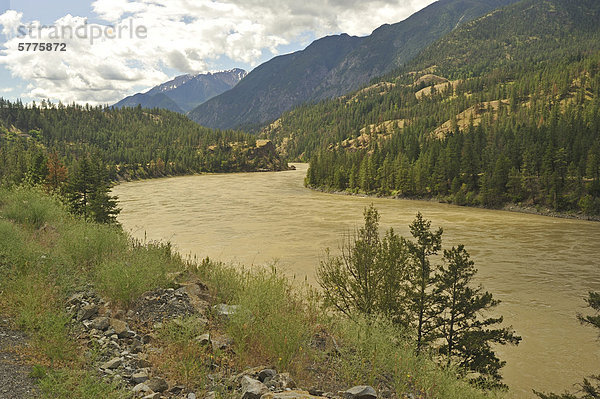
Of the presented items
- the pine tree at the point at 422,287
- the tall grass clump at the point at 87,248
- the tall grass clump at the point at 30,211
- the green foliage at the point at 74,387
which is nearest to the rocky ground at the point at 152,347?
the green foliage at the point at 74,387

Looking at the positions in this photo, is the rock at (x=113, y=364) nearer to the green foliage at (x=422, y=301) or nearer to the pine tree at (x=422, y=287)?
the green foliage at (x=422, y=301)

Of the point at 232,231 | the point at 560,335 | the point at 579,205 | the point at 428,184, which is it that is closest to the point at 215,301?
the point at 560,335

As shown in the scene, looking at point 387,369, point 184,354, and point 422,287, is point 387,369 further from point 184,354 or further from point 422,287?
point 422,287

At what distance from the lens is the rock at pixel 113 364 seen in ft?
20.7

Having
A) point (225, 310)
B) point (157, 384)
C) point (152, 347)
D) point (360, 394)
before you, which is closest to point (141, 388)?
point (157, 384)

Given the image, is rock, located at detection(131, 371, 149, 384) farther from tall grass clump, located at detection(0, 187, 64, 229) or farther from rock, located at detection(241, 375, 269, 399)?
tall grass clump, located at detection(0, 187, 64, 229)

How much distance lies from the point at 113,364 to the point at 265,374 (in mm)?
2689

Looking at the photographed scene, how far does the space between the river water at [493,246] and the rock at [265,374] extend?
11538 mm

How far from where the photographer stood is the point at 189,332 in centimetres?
737

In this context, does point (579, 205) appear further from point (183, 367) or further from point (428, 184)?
point (183, 367)

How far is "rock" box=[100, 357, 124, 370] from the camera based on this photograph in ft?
20.7

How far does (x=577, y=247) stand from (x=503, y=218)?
69.4 ft

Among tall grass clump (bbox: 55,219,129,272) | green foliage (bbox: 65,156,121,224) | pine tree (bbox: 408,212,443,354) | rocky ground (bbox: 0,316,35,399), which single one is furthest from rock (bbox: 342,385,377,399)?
→ green foliage (bbox: 65,156,121,224)

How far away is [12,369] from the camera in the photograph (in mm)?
5906
